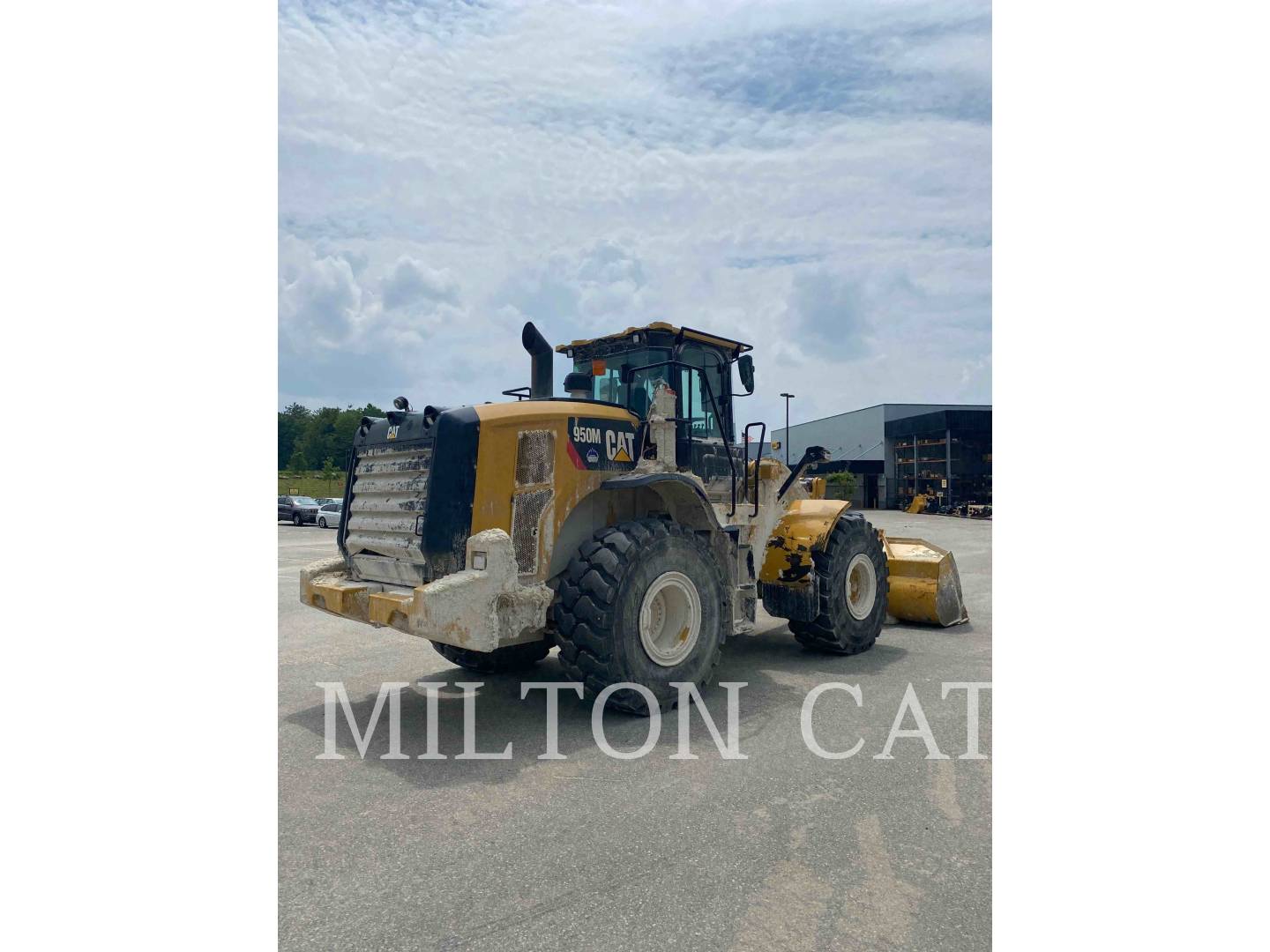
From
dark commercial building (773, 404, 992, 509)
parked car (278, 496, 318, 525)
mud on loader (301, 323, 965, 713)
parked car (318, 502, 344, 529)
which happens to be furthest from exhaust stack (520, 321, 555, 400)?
dark commercial building (773, 404, 992, 509)

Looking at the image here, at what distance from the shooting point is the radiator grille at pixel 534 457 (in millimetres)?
5152

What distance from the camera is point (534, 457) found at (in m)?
5.20

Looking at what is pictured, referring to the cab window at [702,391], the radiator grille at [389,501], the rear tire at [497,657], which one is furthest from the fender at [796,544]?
the radiator grille at [389,501]

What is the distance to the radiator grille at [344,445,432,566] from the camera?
5.25 metres

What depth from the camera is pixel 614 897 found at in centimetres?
310

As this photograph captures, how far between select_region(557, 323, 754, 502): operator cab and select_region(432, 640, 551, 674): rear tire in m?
2.01

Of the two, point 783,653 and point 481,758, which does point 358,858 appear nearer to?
point 481,758

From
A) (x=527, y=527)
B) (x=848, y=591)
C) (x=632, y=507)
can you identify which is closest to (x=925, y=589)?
(x=848, y=591)

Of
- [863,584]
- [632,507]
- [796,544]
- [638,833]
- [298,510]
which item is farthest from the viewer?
[298,510]

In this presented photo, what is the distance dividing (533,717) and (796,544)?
2922 millimetres

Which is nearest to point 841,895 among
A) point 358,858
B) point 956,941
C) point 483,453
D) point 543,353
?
point 956,941

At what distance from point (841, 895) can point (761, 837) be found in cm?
53

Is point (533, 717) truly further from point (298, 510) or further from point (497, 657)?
point (298, 510)

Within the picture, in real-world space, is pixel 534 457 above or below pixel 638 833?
above
